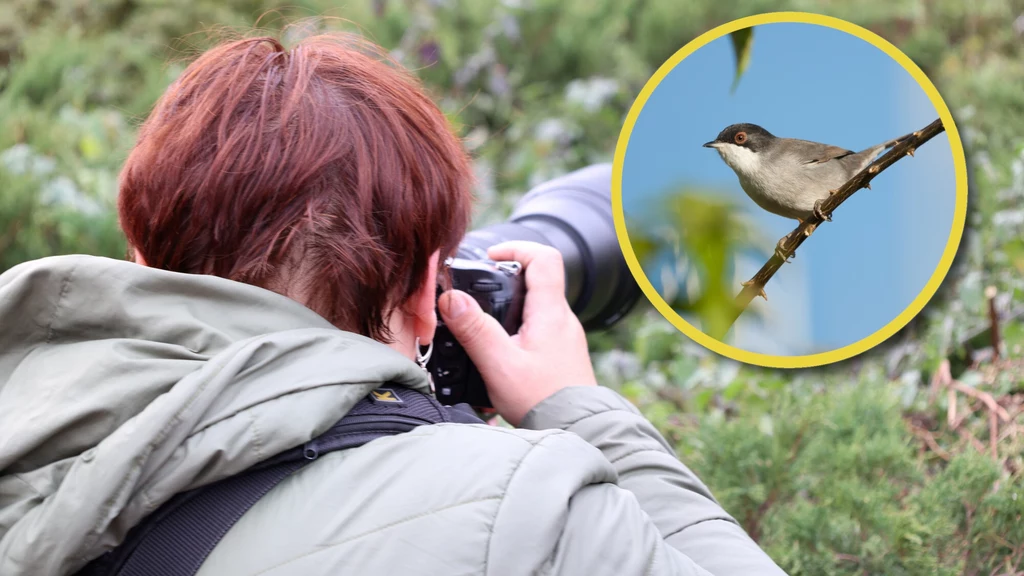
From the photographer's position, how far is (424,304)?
1.00 m

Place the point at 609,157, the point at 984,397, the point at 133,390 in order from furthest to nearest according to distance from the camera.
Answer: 1. the point at 609,157
2. the point at 984,397
3. the point at 133,390

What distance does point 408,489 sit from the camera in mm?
753

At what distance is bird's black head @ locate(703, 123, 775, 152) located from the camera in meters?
0.91

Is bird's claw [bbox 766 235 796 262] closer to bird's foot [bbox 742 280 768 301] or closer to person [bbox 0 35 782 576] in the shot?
bird's foot [bbox 742 280 768 301]

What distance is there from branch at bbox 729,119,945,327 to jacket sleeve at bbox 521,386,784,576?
0.21 m

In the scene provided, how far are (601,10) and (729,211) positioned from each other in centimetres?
275

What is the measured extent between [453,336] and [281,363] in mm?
412

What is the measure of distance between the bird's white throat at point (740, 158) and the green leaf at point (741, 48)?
69 mm

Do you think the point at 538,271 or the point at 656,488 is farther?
the point at 538,271

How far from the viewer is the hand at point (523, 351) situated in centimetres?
115

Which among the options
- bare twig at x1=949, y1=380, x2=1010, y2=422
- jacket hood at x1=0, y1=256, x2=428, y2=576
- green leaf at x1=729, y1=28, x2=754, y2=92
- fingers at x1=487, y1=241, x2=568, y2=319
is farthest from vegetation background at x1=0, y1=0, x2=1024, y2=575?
jacket hood at x1=0, y1=256, x2=428, y2=576

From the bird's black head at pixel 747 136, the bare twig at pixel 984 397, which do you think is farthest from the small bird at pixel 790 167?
the bare twig at pixel 984 397

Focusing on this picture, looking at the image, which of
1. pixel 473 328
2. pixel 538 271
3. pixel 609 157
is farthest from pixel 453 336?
pixel 609 157

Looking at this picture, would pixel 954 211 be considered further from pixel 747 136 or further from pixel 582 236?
pixel 582 236
